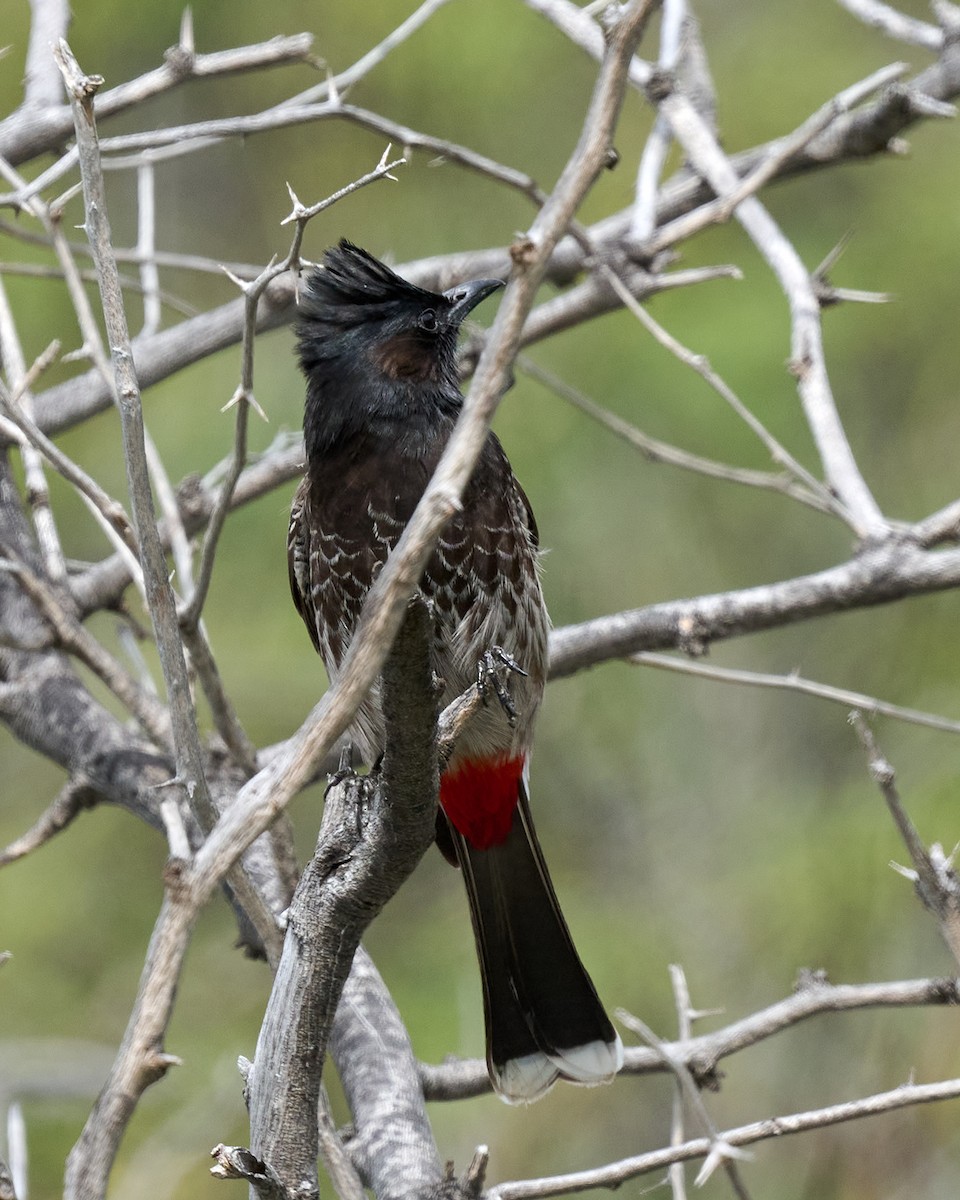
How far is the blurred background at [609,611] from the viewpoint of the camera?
15.0 ft

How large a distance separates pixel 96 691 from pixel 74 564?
64.7 inches

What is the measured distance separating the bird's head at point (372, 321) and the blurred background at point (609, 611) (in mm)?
1830

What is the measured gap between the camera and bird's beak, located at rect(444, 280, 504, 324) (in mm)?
3096

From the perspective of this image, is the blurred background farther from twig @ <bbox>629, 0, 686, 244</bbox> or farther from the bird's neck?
the bird's neck

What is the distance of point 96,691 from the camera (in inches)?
203

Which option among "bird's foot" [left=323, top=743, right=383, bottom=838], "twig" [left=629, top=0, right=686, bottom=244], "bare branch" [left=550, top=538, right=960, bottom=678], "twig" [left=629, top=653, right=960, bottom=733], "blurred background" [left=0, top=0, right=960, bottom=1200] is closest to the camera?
"bird's foot" [left=323, top=743, right=383, bottom=838]

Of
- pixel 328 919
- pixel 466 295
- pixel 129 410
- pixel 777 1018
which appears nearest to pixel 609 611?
pixel 466 295

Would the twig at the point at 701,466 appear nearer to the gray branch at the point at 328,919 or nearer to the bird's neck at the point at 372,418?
the bird's neck at the point at 372,418

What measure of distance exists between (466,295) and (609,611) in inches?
105

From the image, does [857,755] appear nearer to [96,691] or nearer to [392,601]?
[96,691]

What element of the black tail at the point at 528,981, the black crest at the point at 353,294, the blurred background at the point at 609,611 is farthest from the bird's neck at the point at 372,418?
the blurred background at the point at 609,611

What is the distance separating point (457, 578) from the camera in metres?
2.91

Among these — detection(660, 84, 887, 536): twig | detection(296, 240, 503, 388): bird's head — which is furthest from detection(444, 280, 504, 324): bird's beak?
detection(660, 84, 887, 536): twig

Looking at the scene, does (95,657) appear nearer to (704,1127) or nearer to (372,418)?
(372,418)
